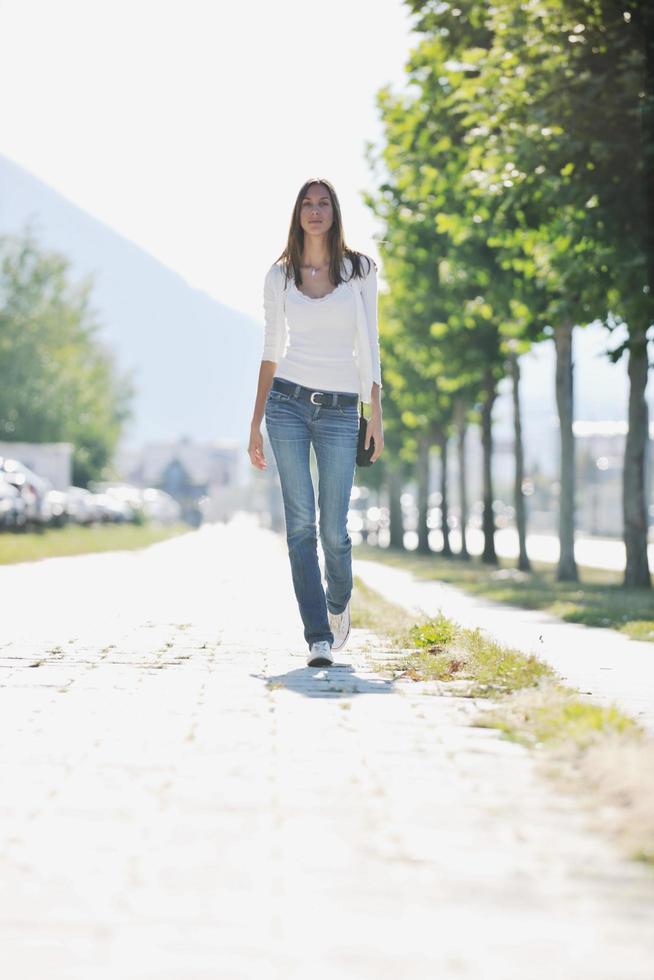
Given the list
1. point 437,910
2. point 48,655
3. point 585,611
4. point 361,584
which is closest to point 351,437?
point 48,655

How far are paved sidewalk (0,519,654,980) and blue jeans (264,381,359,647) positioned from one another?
3.24ft

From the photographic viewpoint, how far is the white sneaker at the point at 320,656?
29.0ft

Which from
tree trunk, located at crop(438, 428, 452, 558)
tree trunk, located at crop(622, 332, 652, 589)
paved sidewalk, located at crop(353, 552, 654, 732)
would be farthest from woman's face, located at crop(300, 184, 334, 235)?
tree trunk, located at crop(438, 428, 452, 558)

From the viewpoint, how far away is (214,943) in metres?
3.49

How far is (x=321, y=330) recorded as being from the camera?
28.8ft

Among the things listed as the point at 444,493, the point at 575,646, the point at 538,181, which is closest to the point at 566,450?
the point at 538,181

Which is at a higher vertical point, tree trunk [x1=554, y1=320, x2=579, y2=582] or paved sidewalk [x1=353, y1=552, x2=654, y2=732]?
tree trunk [x1=554, y1=320, x2=579, y2=582]

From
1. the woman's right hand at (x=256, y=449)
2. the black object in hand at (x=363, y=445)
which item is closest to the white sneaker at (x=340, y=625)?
the black object in hand at (x=363, y=445)

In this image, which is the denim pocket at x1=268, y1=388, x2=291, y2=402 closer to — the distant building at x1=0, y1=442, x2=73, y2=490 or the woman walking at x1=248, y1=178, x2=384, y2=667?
the woman walking at x1=248, y1=178, x2=384, y2=667

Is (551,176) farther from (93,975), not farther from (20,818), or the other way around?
(93,975)

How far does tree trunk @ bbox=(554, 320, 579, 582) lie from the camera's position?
27.1 m

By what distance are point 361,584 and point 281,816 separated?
15578 mm

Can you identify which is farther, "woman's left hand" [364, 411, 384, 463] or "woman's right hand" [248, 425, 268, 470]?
"woman's left hand" [364, 411, 384, 463]

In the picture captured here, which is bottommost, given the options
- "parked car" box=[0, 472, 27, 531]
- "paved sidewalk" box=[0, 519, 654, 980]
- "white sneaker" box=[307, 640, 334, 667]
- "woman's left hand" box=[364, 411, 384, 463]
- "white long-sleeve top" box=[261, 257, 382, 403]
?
"paved sidewalk" box=[0, 519, 654, 980]
